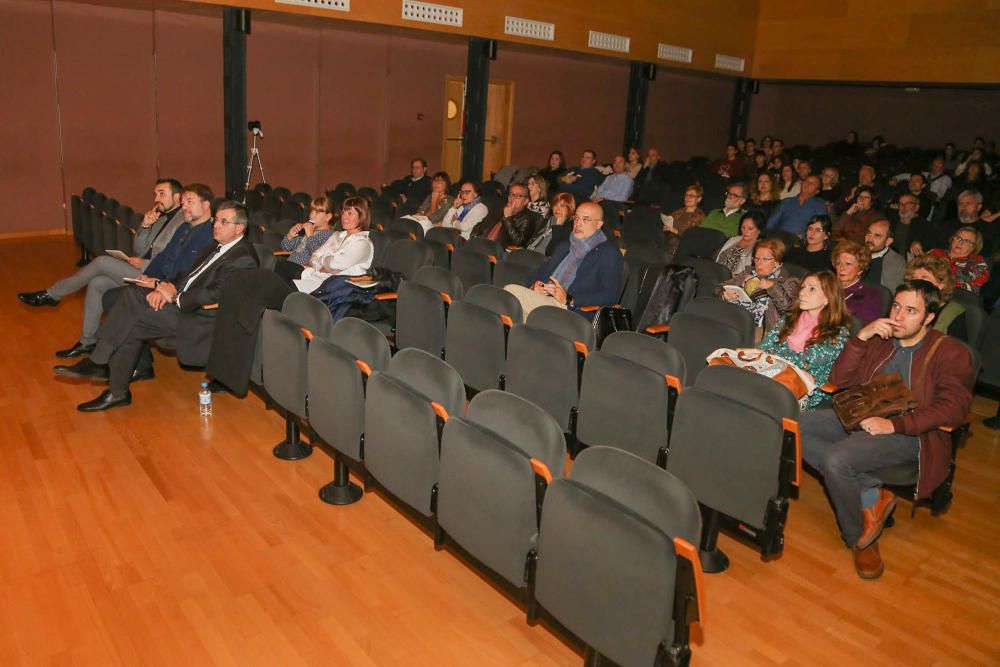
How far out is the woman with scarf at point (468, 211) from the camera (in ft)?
26.1

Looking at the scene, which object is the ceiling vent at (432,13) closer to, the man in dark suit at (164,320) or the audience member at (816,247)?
the man in dark suit at (164,320)

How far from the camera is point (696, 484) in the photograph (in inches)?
132

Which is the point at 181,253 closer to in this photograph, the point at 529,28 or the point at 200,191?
the point at 200,191

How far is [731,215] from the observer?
7.28m

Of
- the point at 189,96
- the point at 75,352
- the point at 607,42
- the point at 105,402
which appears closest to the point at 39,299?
the point at 75,352

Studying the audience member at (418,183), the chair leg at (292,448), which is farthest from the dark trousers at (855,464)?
the audience member at (418,183)

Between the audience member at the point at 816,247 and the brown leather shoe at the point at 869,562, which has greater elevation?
the audience member at the point at 816,247

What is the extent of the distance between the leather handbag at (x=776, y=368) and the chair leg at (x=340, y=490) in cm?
190

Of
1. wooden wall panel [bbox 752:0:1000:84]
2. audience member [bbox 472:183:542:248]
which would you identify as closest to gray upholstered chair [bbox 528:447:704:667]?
audience member [bbox 472:183:542:248]

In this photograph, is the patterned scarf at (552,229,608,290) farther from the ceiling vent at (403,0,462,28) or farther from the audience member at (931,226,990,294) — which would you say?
the ceiling vent at (403,0,462,28)

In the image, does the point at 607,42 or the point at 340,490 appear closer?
Result: the point at 340,490

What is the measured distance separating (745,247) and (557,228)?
1.65 metres

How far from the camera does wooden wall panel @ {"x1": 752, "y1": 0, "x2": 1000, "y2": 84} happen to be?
1340 centimetres

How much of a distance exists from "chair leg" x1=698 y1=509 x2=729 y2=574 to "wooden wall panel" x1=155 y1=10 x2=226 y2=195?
1002cm
